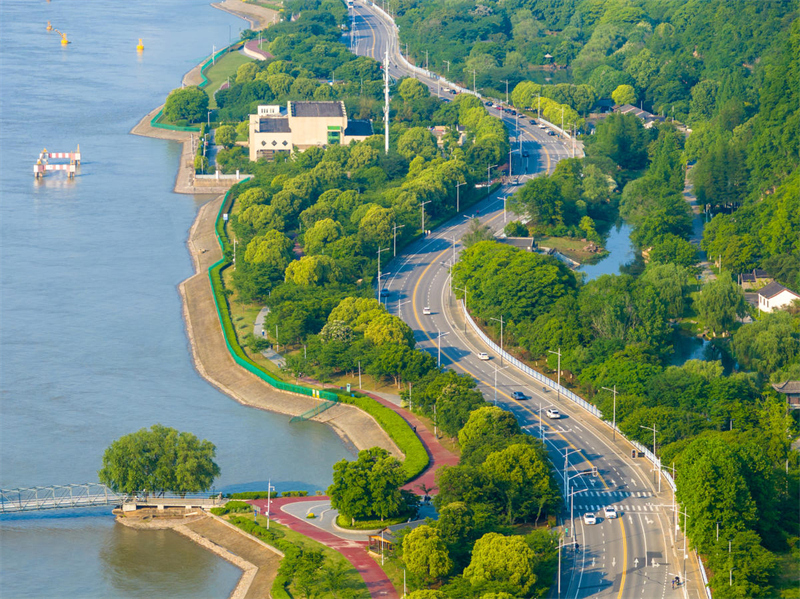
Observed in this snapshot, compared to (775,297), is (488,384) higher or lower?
lower

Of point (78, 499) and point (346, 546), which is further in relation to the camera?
point (78, 499)

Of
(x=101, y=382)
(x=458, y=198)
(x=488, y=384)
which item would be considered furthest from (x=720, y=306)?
(x=101, y=382)

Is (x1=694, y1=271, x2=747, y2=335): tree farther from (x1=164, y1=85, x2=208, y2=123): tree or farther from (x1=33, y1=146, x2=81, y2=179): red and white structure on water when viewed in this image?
(x1=164, y1=85, x2=208, y2=123): tree

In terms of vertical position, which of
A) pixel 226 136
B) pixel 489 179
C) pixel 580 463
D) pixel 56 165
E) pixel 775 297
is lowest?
pixel 580 463

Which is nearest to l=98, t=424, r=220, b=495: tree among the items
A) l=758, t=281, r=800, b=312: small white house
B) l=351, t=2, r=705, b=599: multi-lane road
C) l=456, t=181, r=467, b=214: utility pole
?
l=351, t=2, r=705, b=599: multi-lane road

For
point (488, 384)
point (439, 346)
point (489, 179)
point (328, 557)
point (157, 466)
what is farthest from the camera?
point (489, 179)

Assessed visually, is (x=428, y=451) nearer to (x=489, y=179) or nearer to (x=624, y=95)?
(x=489, y=179)

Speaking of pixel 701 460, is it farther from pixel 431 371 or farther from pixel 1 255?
pixel 1 255
